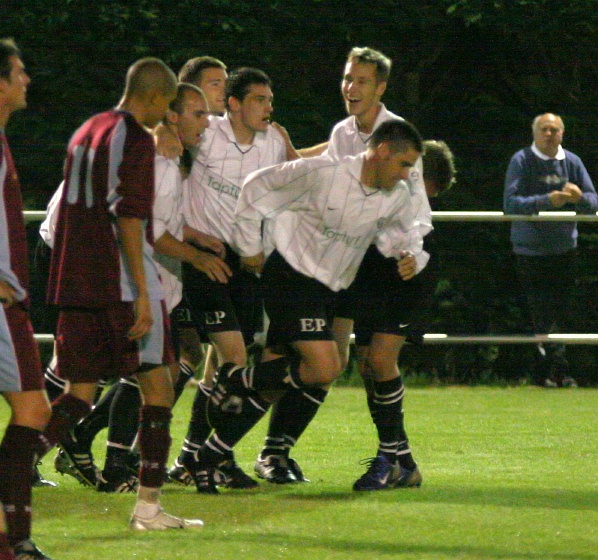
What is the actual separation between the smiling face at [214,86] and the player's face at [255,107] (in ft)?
0.73

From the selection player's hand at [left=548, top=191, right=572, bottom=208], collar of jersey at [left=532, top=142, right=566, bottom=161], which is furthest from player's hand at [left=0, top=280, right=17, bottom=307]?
collar of jersey at [left=532, top=142, right=566, bottom=161]

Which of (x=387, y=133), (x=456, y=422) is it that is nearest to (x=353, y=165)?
(x=387, y=133)

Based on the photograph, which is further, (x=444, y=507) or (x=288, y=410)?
(x=288, y=410)

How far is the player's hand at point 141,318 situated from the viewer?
211 inches

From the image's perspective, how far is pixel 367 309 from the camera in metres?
7.06

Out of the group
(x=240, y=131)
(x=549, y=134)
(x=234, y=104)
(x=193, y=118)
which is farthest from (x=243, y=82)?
(x=549, y=134)

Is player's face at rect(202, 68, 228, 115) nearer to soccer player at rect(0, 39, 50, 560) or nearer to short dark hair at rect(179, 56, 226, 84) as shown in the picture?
short dark hair at rect(179, 56, 226, 84)

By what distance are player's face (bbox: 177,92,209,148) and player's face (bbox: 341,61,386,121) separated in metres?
0.80

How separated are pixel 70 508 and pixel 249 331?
1.46 m

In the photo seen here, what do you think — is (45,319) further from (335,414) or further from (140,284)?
(140,284)

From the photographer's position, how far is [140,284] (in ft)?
17.5

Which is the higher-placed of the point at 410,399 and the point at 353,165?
the point at 353,165

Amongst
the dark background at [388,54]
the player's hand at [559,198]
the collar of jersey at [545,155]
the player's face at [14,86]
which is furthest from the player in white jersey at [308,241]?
the dark background at [388,54]

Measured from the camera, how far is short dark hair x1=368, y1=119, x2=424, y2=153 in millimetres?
6508
